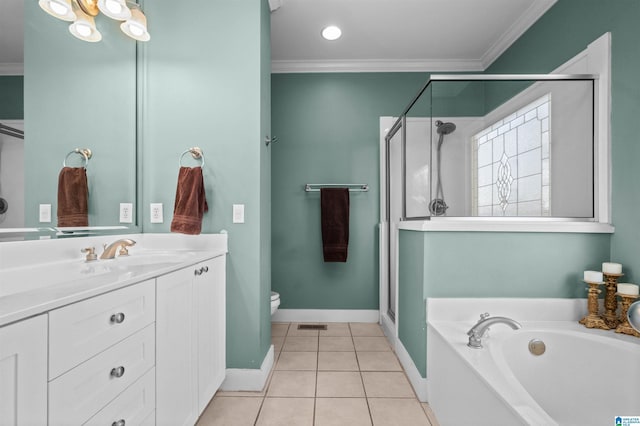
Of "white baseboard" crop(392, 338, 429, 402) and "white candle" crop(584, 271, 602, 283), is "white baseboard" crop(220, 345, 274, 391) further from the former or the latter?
"white candle" crop(584, 271, 602, 283)

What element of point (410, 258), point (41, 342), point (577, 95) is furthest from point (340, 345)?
point (577, 95)

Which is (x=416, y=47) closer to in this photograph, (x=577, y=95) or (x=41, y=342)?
(x=577, y=95)

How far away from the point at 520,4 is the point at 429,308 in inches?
89.2

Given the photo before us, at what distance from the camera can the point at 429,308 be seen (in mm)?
1683

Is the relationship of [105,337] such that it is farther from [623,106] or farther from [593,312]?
[623,106]

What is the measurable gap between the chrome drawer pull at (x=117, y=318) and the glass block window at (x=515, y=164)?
1.71m

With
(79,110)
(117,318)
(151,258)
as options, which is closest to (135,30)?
(79,110)

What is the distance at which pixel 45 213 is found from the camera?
122cm

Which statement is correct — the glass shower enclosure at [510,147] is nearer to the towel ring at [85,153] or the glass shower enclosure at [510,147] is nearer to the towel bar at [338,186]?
the towel bar at [338,186]

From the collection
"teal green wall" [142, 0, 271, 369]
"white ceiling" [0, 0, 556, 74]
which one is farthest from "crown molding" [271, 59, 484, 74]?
"teal green wall" [142, 0, 271, 369]

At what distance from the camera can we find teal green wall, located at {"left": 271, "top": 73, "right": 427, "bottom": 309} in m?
3.04

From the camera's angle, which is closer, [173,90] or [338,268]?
[173,90]

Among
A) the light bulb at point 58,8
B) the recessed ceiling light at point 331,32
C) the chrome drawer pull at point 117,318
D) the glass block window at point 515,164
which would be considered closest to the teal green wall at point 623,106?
the glass block window at point 515,164

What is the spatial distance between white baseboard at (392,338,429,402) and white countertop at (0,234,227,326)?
1309 mm
